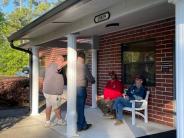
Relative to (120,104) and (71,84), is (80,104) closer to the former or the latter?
(71,84)

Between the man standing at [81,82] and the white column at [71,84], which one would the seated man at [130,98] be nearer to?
the man standing at [81,82]

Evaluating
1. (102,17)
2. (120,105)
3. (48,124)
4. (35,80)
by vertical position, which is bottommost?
(48,124)

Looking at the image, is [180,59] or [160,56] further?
[160,56]

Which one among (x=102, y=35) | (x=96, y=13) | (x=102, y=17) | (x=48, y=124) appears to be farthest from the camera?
(x=102, y=35)

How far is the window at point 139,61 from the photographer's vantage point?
29.4 ft

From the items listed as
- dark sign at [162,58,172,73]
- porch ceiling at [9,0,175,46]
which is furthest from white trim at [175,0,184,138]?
dark sign at [162,58,172,73]

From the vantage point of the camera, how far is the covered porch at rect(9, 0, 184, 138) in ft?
15.6

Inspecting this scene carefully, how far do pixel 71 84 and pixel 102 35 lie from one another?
3.90 metres

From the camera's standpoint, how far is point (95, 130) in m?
7.99

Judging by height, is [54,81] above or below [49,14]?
below

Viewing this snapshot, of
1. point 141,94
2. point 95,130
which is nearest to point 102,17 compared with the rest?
point 95,130

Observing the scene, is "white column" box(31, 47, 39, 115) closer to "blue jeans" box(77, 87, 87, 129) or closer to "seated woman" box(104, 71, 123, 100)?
"seated woman" box(104, 71, 123, 100)

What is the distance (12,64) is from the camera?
22109 mm

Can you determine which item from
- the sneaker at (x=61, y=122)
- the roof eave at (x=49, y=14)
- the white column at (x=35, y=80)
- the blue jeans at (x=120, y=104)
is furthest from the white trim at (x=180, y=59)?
the white column at (x=35, y=80)
